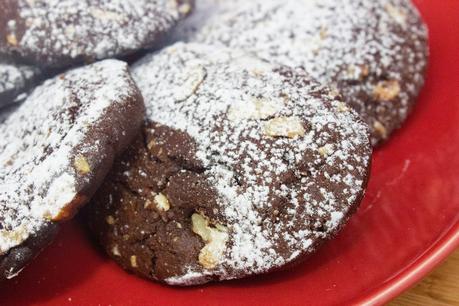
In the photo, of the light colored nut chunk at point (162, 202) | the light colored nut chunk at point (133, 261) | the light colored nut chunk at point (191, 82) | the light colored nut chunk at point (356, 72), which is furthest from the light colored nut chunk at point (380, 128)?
the light colored nut chunk at point (133, 261)

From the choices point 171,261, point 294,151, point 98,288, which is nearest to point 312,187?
point 294,151

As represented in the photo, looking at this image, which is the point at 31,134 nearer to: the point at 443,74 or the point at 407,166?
the point at 407,166

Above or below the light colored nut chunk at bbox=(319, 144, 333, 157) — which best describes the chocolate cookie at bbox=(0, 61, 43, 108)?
below

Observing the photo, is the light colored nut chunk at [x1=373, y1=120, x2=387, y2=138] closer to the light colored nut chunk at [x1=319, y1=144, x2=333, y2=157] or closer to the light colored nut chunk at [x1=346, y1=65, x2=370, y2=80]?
the light colored nut chunk at [x1=346, y1=65, x2=370, y2=80]

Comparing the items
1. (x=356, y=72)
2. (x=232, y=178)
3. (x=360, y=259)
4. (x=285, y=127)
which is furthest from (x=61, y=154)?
(x=356, y=72)

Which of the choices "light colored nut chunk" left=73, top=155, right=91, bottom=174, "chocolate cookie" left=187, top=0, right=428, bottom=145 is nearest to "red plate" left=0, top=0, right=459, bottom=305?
"chocolate cookie" left=187, top=0, right=428, bottom=145

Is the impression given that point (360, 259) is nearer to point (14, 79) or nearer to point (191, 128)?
point (191, 128)

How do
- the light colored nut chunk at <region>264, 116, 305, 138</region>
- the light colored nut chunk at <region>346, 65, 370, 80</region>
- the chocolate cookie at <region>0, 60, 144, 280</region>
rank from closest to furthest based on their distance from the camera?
1. the chocolate cookie at <region>0, 60, 144, 280</region>
2. the light colored nut chunk at <region>264, 116, 305, 138</region>
3. the light colored nut chunk at <region>346, 65, 370, 80</region>
